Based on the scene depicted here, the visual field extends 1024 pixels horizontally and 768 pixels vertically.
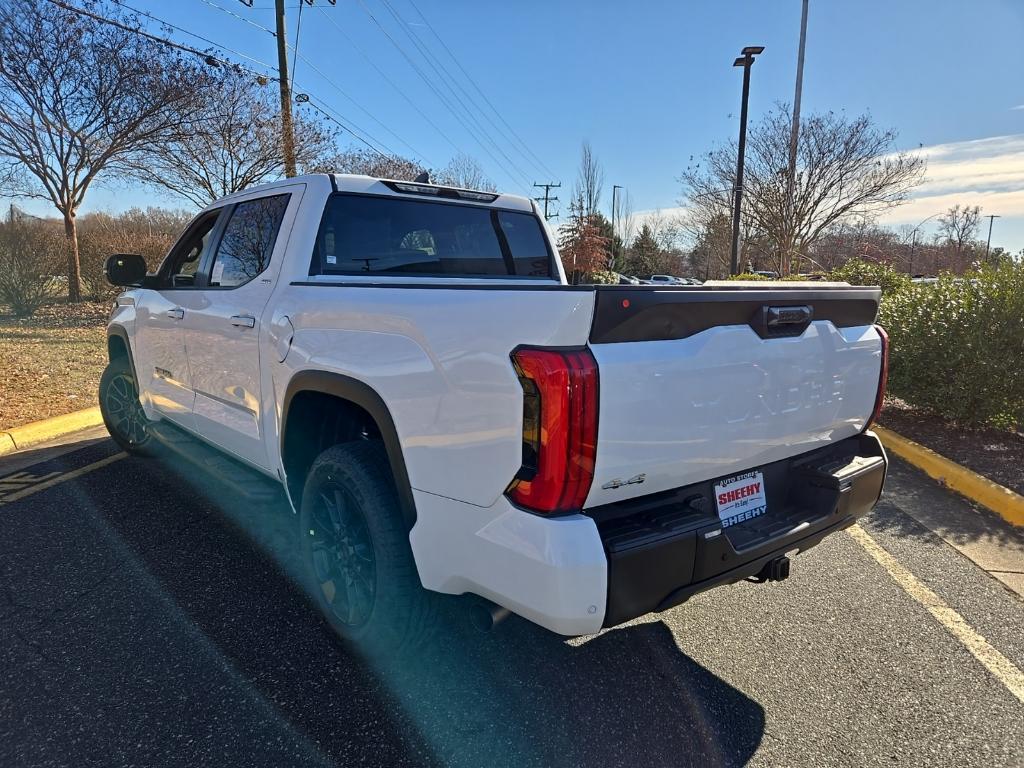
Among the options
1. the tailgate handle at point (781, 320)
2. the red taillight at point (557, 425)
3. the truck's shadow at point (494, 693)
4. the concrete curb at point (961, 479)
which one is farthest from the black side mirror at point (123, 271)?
the concrete curb at point (961, 479)

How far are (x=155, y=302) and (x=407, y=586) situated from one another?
315cm

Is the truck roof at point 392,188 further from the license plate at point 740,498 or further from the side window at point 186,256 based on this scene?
the license plate at point 740,498

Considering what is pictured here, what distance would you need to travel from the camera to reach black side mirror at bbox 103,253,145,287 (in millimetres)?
4375

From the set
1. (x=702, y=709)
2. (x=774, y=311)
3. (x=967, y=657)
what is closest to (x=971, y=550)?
(x=967, y=657)

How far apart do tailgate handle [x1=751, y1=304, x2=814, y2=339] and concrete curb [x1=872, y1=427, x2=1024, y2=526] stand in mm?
3143

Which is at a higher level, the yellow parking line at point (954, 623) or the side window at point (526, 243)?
the side window at point (526, 243)

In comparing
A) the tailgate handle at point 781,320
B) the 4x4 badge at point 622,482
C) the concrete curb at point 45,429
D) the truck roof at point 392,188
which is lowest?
the concrete curb at point 45,429

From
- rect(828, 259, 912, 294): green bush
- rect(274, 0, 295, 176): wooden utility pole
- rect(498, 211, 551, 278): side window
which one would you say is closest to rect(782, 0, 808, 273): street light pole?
rect(828, 259, 912, 294): green bush

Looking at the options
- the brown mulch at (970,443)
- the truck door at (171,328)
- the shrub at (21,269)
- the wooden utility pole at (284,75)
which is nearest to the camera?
the truck door at (171,328)

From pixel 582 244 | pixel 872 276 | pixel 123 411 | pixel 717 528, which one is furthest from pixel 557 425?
pixel 582 244

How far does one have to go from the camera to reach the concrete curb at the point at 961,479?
4352 millimetres

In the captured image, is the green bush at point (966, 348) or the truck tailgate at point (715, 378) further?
the green bush at point (966, 348)

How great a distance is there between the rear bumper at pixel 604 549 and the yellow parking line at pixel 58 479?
147 inches

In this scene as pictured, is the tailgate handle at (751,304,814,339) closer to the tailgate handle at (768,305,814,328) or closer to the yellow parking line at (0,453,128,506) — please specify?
the tailgate handle at (768,305,814,328)
